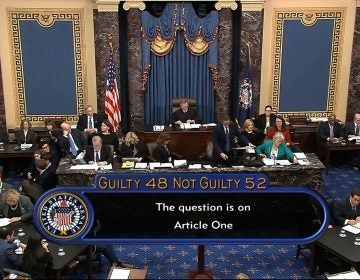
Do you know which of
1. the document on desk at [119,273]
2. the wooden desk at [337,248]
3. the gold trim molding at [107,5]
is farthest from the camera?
the gold trim molding at [107,5]

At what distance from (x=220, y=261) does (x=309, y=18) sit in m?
7.11

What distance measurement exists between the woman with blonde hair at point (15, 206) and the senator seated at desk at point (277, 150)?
4.67m

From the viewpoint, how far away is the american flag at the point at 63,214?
4366 mm

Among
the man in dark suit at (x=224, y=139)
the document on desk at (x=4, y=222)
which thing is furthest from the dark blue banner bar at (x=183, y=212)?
the man in dark suit at (x=224, y=139)

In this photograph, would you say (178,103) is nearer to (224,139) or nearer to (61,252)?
(224,139)

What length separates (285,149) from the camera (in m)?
10.9

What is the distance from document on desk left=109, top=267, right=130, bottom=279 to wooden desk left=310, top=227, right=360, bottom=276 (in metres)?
2.80

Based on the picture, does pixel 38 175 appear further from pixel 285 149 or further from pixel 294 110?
pixel 294 110

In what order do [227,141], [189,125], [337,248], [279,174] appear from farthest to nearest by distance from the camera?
[189,125]
[227,141]
[279,174]
[337,248]

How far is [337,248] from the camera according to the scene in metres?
7.79

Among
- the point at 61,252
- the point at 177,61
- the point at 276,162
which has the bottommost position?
the point at 61,252

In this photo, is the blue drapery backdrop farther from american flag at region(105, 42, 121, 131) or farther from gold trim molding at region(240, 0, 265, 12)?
american flag at region(105, 42, 121, 131)

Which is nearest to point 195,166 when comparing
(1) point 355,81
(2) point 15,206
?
(2) point 15,206

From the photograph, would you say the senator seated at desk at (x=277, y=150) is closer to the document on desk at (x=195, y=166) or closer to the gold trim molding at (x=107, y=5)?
the document on desk at (x=195, y=166)
